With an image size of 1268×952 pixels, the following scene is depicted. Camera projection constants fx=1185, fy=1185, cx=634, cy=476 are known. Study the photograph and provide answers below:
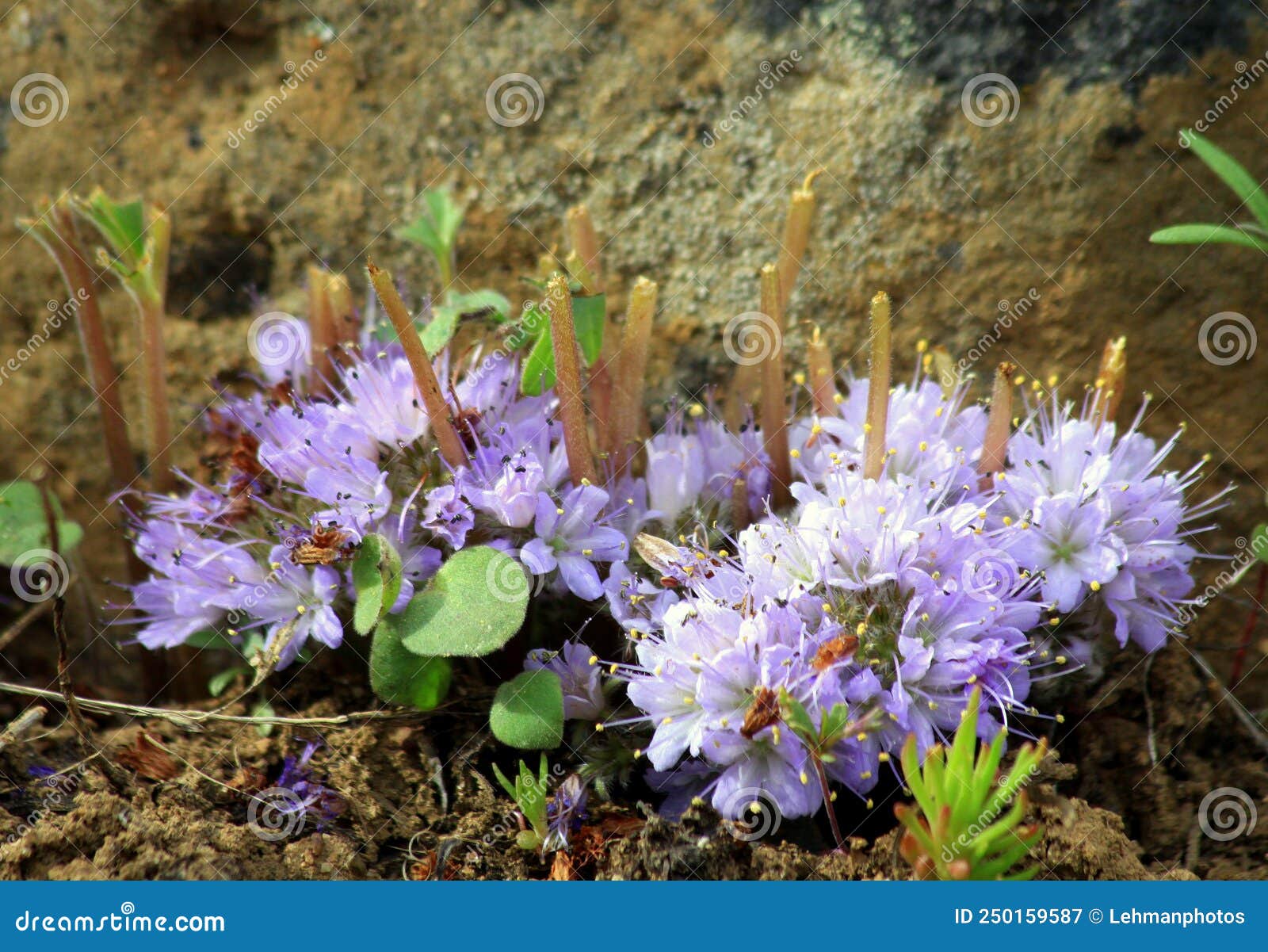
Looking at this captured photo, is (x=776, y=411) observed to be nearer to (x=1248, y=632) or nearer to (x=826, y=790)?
(x=826, y=790)

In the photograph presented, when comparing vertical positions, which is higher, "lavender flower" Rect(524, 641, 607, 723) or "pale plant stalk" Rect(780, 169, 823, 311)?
"pale plant stalk" Rect(780, 169, 823, 311)

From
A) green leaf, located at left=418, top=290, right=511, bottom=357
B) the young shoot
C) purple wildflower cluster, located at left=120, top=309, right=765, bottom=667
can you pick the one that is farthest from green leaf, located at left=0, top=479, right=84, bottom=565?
the young shoot

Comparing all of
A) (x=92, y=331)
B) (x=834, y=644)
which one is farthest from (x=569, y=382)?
(x=92, y=331)

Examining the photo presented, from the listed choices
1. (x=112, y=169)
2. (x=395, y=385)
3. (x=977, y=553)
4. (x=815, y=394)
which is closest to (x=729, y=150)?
(x=815, y=394)

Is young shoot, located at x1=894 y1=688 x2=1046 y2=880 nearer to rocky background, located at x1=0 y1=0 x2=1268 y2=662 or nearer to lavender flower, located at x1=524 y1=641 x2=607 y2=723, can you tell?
lavender flower, located at x1=524 y1=641 x2=607 y2=723

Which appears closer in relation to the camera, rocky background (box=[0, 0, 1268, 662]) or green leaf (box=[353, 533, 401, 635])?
green leaf (box=[353, 533, 401, 635])

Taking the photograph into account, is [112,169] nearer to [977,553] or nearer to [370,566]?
[370,566]
